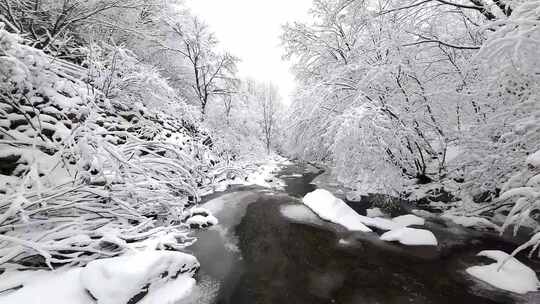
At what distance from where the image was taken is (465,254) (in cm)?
551

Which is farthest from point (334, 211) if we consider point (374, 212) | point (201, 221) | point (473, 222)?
point (201, 221)

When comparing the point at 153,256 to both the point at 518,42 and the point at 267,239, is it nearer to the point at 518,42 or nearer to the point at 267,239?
the point at 267,239

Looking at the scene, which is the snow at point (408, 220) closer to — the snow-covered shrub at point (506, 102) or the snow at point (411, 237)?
the snow at point (411, 237)

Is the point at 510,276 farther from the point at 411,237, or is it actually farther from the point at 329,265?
the point at 329,265

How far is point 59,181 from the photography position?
5129mm

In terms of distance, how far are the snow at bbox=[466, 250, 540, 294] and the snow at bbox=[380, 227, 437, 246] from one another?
1125 millimetres

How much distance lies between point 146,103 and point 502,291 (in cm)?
1154

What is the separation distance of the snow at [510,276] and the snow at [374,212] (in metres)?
3.19

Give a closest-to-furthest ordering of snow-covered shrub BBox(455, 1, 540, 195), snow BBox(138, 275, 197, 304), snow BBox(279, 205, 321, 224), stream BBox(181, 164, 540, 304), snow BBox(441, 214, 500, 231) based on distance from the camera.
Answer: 1. snow-covered shrub BBox(455, 1, 540, 195)
2. snow BBox(138, 275, 197, 304)
3. stream BBox(181, 164, 540, 304)
4. snow BBox(441, 214, 500, 231)
5. snow BBox(279, 205, 321, 224)

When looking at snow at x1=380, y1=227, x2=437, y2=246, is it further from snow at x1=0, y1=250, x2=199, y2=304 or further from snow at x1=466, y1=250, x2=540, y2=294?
snow at x1=0, y1=250, x2=199, y2=304

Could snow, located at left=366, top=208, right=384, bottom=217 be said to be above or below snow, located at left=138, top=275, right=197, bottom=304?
above

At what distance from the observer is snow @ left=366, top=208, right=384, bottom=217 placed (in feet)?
26.5

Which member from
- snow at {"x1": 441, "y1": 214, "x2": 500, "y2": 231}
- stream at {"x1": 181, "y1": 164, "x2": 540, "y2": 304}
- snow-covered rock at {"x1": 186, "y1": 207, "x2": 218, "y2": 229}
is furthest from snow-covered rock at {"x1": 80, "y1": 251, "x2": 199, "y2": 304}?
snow at {"x1": 441, "y1": 214, "x2": 500, "y2": 231}

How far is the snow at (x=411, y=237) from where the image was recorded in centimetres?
601
